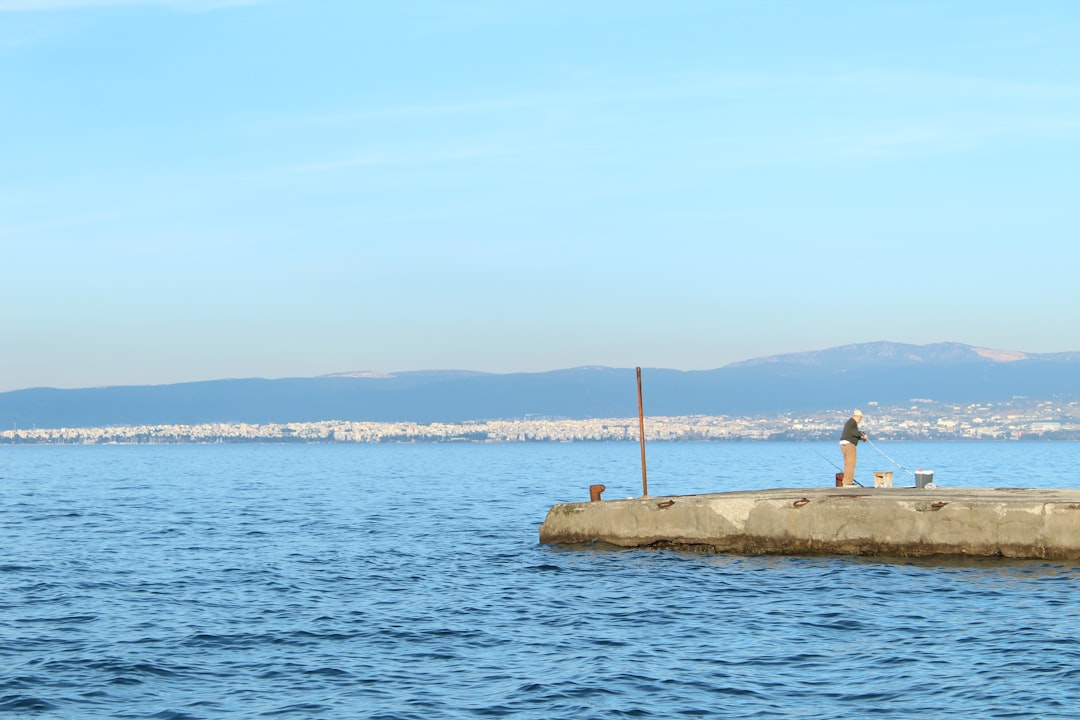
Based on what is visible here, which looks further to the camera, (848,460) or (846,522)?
(848,460)

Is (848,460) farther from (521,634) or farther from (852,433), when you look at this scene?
(521,634)

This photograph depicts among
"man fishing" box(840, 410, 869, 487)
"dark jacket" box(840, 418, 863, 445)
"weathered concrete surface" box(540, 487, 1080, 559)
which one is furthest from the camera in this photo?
"dark jacket" box(840, 418, 863, 445)

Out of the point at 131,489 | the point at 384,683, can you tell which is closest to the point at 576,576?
the point at 384,683

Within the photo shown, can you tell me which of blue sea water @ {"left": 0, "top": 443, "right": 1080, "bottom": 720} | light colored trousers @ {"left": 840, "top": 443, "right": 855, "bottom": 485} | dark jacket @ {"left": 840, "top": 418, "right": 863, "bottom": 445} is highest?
dark jacket @ {"left": 840, "top": 418, "right": 863, "bottom": 445}

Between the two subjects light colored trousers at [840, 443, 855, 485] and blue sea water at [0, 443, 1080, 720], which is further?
light colored trousers at [840, 443, 855, 485]

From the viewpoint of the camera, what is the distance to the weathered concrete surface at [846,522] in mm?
26734

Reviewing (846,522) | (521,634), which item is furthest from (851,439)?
(521,634)

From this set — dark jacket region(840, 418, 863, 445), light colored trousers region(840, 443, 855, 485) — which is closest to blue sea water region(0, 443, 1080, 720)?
light colored trousers region(840, 443, 855, 485)

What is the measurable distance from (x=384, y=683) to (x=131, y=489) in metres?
68.1

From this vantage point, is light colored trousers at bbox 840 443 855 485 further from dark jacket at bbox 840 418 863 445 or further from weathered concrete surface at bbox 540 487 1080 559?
weathered concrete surface at bbox 540 487 1080 559

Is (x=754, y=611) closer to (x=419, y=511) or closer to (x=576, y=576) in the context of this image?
(x=576, y=576)

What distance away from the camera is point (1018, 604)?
73.3 feet

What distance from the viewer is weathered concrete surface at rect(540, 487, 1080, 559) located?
2673cm

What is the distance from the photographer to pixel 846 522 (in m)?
28.9
